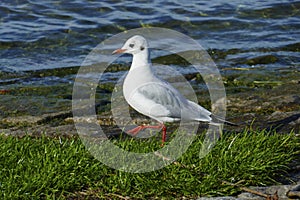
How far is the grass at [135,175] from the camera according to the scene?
4828 mm

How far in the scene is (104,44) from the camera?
42.1 feet

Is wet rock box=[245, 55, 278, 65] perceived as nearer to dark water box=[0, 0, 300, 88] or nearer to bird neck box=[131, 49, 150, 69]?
dark water box=[0, 0, 300, 88]

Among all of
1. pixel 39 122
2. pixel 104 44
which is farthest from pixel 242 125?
pixel 104 44

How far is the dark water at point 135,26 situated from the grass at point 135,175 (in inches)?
197

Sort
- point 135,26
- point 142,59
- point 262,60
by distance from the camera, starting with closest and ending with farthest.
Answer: point 142,59 → point 262,60 → point 135,26

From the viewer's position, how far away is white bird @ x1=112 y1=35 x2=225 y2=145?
5.68 meters

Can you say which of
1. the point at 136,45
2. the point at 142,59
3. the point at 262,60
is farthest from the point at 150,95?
the point at 262,60

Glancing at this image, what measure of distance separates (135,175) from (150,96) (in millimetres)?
963

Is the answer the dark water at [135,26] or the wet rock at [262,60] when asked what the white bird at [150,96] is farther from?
the wet rock at [262,60]

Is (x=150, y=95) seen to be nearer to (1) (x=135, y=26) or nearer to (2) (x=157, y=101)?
(2) (x=157, y=101)

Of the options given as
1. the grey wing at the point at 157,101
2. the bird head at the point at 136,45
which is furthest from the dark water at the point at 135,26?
the grey wing at the point at 157,101

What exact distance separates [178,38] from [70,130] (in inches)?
275

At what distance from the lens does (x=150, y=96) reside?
18.6 feet

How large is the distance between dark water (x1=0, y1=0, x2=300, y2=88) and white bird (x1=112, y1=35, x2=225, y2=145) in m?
4.38
